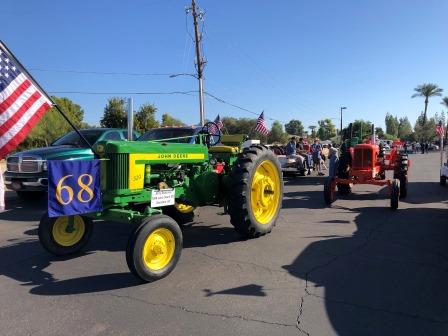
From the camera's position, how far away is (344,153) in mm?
11484

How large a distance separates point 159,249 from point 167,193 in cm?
91

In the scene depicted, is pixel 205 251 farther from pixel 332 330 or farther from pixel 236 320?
pixel 332 330

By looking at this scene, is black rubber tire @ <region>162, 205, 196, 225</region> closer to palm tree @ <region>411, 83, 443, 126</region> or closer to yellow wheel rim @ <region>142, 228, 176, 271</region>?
yellow wheel rim @ <region>142, 228, 176, 271</region>

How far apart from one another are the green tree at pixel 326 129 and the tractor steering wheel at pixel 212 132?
92577 millimetres

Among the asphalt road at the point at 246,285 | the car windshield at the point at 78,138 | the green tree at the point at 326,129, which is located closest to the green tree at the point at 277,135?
the green tree at the point at 326,129

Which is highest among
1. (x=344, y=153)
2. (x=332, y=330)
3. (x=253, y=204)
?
(x=344, y=153)

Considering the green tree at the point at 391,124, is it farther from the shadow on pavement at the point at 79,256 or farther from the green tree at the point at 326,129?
the shadow on pavement at the point at 79,256

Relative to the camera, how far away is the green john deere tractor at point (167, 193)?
4844 millimetres

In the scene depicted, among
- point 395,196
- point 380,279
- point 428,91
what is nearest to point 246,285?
point 380,279

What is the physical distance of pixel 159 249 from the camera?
4.85 m

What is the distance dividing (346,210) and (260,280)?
4.91 metres

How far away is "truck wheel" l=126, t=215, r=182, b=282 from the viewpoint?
4500 mm

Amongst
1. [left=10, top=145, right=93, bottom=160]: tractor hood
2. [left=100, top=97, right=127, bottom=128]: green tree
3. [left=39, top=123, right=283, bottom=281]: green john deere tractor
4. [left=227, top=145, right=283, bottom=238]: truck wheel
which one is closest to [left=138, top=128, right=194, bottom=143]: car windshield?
[left=10, top=145, right=93, bottom=160]: tractor hood

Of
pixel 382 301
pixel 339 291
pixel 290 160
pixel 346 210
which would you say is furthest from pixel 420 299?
pixel 290 160
